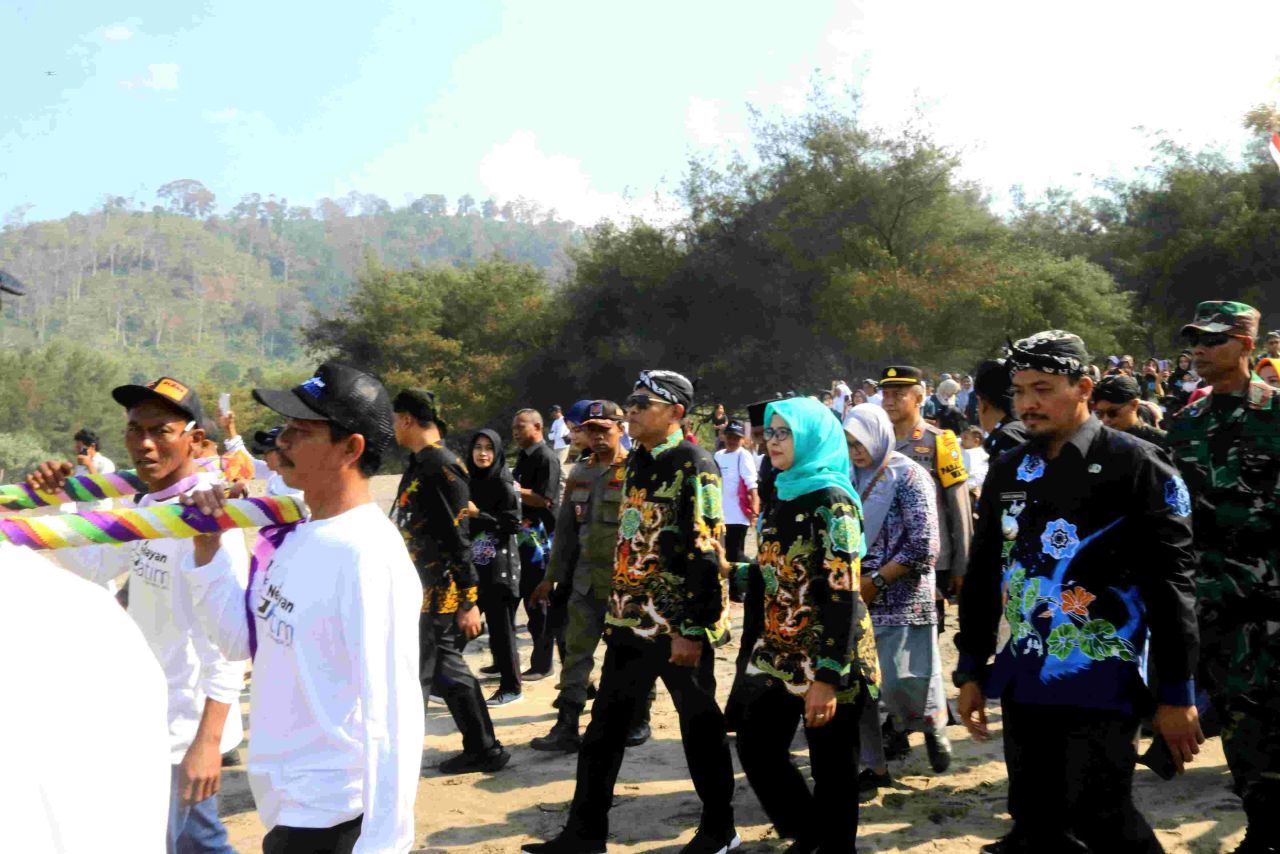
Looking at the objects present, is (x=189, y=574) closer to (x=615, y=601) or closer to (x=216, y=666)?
(x=216, y=666)

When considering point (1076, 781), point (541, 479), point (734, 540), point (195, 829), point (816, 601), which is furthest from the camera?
point (734, 540)

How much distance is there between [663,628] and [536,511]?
409 centimetres

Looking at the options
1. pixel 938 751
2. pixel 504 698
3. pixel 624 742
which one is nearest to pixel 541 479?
pixel 504 698

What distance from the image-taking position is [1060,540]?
3.31 metres

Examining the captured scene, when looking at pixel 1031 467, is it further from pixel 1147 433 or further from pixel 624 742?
pixel 1147 433

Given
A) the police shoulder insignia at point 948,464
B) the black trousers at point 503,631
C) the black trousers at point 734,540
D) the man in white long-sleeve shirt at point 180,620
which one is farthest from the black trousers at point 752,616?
the black trousers at point 734,540

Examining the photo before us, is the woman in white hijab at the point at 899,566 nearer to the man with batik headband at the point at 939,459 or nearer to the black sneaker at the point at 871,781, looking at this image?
the black sneaker at the point at 871,781

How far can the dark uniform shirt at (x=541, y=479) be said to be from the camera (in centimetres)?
864

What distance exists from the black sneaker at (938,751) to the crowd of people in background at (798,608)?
15 mm

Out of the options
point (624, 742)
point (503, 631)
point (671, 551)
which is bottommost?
point (624, 742)

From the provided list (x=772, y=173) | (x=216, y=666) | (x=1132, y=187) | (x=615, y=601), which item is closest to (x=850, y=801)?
(x=615, y=601)

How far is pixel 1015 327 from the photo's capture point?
106 ft

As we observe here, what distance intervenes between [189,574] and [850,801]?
245 cm

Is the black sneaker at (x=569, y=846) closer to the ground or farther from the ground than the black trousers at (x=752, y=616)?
closer to the ground
